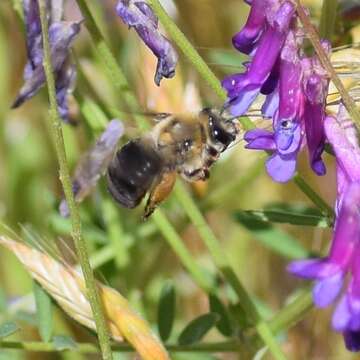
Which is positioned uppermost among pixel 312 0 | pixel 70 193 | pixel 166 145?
pixel 70 193

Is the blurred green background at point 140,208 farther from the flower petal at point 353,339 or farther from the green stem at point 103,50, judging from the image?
the flower petal at point 353,339

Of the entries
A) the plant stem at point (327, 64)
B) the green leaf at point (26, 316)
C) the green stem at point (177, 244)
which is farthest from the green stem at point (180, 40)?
the green leaf at point (26, 316)

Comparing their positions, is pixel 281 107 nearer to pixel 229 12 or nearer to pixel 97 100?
pixel 97 100

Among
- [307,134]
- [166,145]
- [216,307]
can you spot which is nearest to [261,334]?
[216,307]

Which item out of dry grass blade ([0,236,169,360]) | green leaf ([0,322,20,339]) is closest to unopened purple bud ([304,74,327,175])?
dry grass blade ([0,236,169,360])

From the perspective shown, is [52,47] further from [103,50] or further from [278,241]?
[278,241]

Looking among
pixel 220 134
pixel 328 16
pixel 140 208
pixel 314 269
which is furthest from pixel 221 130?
pixel 140 208
